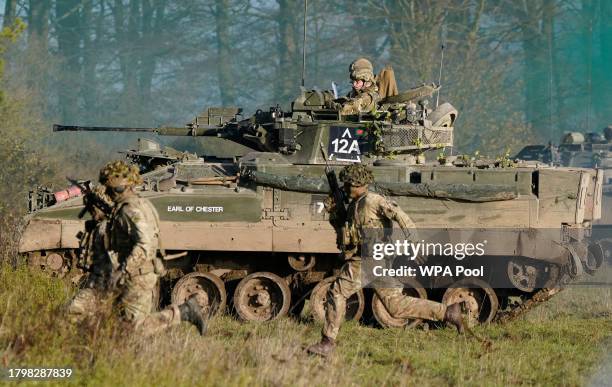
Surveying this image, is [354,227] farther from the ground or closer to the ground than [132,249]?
farther from the ground

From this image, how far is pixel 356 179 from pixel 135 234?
2.22 m

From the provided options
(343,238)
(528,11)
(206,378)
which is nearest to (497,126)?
(528,11)

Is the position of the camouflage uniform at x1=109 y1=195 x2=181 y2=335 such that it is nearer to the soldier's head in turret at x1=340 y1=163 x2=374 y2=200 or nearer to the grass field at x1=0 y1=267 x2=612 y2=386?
the grass field at x1=0 y1=267 x2=612 y2=386

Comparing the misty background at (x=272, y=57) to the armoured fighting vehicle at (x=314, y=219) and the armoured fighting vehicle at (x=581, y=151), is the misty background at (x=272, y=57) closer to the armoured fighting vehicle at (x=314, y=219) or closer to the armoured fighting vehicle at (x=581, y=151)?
the armoured fighting vehicle at (x=581, y=151)

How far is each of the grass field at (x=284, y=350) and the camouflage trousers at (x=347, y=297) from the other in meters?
0.38

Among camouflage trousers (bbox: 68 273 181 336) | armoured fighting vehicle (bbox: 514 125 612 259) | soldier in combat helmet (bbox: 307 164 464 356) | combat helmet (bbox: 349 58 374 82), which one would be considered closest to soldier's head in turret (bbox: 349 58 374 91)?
combat helmet (bbox: 349 58 374 82)

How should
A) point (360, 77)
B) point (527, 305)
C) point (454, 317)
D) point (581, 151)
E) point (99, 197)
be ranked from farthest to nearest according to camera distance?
point (581, 151) → point (360, 77) → point (527, 305) → point (454, 317) → point (99, 197)

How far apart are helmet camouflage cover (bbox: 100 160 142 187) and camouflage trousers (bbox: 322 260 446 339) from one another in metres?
2.08

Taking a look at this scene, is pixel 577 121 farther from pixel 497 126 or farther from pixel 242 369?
pixel 242 369

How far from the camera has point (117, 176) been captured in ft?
31.7

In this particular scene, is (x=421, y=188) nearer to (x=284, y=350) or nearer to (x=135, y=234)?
(x=284, y=350)

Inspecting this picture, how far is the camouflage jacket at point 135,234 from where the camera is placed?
369 inches

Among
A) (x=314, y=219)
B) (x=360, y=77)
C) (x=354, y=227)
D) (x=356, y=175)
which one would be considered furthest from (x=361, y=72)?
(x=354, y=227)

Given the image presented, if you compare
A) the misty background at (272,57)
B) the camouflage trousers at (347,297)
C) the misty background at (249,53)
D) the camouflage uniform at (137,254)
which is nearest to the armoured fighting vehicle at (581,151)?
the misty background at (272,57)
